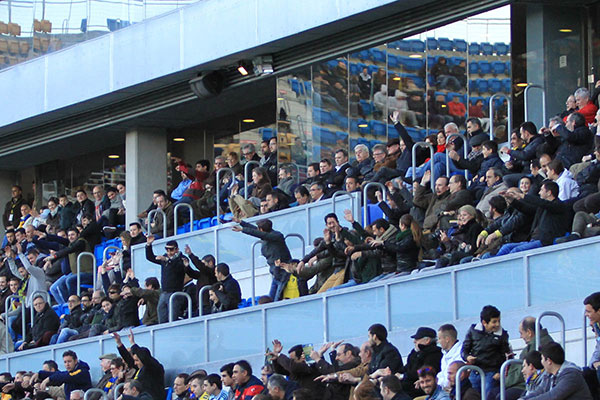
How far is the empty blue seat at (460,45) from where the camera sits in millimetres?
21513

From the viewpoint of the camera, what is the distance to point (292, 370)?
13117 mm

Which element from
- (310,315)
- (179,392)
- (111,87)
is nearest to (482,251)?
(310,315)

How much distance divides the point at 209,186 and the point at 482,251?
29.5 feet

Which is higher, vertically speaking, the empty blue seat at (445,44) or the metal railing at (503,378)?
the empty blue seat at (445,44)

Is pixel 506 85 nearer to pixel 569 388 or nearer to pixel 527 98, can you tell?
pixel 527 98

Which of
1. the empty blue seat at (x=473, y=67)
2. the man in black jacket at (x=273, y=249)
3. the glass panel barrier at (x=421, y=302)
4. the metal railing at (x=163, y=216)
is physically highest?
the empty blue seat at (x=473, y=67)

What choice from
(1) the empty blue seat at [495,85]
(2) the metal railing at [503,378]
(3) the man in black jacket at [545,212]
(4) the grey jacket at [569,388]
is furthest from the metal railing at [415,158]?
(4) the grey jacket at [569,388]

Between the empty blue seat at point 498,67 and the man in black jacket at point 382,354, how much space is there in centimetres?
833

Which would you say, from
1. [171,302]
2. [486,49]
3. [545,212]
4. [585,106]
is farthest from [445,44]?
[545,212]

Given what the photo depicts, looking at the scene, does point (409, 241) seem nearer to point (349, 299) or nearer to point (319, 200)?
point (349, 299)

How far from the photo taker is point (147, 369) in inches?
651

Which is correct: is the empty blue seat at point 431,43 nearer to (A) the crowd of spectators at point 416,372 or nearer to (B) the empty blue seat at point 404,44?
(B) the empty blue seat at point 404,44

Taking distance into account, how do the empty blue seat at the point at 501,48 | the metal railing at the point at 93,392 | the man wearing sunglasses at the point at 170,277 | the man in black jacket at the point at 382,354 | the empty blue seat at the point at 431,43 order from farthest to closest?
the empty blue seat at the point at 431,43, the empty blue seat at the point at 501,48, the man wearing sunglasses at the point at 170,277, the metal railing at the point at 93,392, the man in black jacket at the point at 382,354

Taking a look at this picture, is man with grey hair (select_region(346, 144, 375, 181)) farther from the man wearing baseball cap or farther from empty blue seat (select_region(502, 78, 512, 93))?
the man wearing baseball cap
